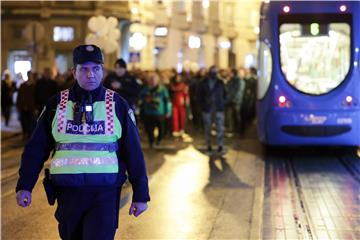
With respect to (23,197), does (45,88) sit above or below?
above

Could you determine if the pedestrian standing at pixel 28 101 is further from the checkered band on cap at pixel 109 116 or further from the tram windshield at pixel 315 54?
the checkered band on cap at pixel 109 116

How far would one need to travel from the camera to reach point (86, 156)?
4.57 m

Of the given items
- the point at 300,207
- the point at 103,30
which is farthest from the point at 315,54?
the point at 103,30

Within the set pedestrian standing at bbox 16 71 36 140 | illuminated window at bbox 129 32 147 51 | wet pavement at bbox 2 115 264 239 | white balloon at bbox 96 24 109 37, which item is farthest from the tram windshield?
illuminated window at bbox 129 32 147 51

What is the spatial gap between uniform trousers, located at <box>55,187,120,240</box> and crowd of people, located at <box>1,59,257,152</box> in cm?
598

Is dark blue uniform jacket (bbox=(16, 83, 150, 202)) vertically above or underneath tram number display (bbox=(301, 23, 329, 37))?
underneath

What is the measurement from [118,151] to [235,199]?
4928 millimetres

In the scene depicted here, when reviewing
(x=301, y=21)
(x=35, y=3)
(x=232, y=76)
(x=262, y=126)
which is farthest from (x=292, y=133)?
(x=35, y=3)

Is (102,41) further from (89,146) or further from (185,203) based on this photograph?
(89,146)

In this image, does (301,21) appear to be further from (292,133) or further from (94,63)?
(94,63)

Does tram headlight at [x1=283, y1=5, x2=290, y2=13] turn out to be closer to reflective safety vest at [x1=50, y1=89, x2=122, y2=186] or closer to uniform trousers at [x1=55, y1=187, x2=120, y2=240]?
reflective safety vest at [x1=50, y1=89, x2=122, y2=186]

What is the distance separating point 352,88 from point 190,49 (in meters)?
28.8

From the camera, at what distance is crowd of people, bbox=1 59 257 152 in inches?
551

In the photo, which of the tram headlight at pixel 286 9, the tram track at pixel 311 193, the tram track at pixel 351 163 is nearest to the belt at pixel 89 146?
the tram track at pixel 311 193
